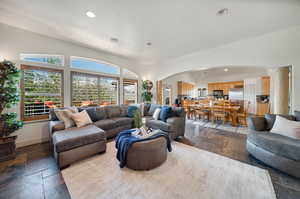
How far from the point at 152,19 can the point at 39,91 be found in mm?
3741

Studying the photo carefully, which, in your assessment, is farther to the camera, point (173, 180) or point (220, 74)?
point (220, 74)

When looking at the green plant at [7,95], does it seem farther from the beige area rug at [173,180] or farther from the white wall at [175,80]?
the white wall at [175,80]

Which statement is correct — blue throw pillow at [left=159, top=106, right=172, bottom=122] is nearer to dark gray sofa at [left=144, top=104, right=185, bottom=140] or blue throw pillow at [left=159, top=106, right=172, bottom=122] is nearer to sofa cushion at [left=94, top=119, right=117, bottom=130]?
dark gray sofa at [left=144, top=104, right=185, bottom=140]

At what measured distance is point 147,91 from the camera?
6117mm

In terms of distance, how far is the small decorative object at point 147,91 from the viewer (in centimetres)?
599

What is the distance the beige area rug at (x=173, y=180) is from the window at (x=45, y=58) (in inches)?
126

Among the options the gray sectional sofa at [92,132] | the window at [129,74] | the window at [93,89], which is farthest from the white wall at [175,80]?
the gray sectional sofa at [92,132]

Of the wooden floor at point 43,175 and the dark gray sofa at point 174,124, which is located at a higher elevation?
the dark gray sofa at point 174,124

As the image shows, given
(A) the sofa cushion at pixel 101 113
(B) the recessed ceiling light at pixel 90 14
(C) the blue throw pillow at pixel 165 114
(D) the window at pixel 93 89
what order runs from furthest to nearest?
1. (D) the window at pixel 93 89
2. (A) the sofa cushion at pixel 101 113
3. (C) the blue throw pillow at pixel 165 114
4. (B) the recessed ceiling light at pixel 90 14

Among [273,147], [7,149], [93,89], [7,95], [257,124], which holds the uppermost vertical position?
[93,89]

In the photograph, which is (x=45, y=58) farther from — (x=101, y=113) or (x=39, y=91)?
(x=101, y=113)

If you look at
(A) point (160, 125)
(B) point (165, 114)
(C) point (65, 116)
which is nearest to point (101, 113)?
(C) point (65, 116)

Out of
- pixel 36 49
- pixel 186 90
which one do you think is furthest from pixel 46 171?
pixel 186 90

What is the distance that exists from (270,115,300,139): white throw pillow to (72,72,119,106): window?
5.10m
